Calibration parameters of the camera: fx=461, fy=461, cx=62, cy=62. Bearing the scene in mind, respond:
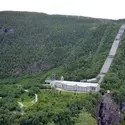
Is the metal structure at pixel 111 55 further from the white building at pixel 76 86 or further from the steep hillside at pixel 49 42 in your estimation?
the white building at pixel 76 86

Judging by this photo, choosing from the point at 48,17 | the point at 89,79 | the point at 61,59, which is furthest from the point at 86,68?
the point at 48,17

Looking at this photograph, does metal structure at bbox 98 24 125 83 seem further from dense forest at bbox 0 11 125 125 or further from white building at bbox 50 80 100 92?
white building at bbox 50 80 100 92

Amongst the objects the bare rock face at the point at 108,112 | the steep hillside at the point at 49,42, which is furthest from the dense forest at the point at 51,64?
the bare rock face at the point at 108,112

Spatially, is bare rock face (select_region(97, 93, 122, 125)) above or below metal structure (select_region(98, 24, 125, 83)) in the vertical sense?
below

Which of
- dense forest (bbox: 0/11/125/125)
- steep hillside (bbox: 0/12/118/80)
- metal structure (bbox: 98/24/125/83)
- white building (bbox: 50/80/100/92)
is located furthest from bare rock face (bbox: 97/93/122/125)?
steep hillside (bbox: 0/12/118/80)

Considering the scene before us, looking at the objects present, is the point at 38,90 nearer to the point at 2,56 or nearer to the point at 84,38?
the point at 2,56

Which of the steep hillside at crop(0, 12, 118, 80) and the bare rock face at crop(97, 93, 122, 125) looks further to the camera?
the steep hillside at crop(0, 12, 118, 80)
